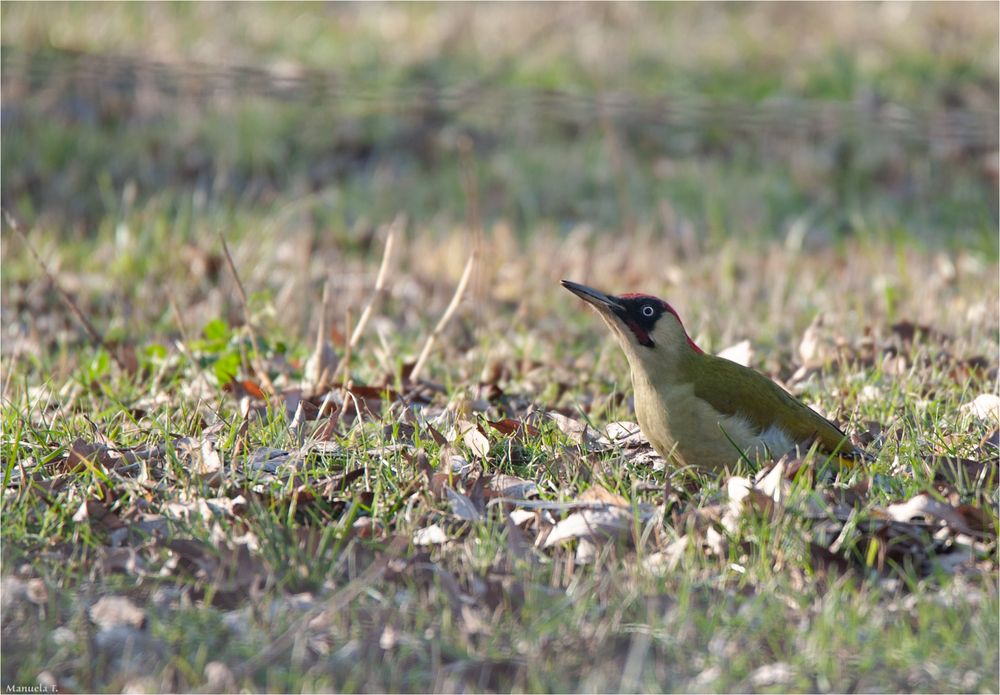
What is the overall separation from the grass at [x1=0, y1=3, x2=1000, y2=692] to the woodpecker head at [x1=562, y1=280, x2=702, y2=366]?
15.8 inches

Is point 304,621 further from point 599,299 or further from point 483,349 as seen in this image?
point 483,349

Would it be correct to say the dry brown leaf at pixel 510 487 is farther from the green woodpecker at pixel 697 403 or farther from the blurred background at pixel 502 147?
the blurred background at pixel 502 147

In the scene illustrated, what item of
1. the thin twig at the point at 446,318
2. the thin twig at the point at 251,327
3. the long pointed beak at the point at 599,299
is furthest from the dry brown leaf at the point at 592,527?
the thin twig at the point at 251,327

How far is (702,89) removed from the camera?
37.8ft

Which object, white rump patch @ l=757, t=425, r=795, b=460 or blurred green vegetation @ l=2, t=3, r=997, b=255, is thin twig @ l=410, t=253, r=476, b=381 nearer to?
white rump patch @ l=757, t=425, r=795, b=460

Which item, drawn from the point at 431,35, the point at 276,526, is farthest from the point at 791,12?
the point at 276,526

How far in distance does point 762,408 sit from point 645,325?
49 cm

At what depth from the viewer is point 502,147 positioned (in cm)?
1080

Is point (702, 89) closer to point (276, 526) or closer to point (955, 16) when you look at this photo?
point (955, 16)

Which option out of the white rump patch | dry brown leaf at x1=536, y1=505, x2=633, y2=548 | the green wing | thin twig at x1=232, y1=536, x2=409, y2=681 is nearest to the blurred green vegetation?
the green wing

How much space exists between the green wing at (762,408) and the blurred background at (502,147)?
2.23 m

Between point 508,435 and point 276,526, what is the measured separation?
42.0 inches

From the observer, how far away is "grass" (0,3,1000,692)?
308 cm

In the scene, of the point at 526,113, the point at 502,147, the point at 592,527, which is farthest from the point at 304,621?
the point at 526,113
